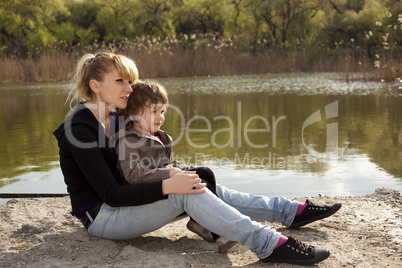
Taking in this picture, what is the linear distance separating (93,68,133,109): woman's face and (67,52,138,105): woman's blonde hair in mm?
20

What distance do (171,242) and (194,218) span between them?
303 mm

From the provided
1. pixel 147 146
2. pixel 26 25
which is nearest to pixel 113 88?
pixel 147 146

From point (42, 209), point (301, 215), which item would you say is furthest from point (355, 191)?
point (42, 209)

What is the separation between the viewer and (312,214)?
107 inches

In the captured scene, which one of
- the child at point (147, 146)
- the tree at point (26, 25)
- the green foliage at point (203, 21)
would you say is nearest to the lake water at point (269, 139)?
the child at point (147, 146)

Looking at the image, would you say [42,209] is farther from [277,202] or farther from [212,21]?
[212,21]

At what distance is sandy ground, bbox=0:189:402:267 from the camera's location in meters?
2.27

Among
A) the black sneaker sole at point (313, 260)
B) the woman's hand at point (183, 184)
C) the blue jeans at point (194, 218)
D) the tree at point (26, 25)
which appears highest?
the tree at point (26, 25)

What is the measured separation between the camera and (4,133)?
22.3ft

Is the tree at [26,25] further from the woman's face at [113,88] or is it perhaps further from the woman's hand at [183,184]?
the woman's hand at [183,184]

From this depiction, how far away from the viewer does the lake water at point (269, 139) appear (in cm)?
387

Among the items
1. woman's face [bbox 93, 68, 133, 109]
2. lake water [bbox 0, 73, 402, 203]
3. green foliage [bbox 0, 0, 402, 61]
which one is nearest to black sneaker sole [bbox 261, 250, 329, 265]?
woman's face [bbox 93, 68, 133, 109]

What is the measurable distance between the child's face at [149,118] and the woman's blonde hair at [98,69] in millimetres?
186

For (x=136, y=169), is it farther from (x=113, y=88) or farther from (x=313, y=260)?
(x=313, y=260)
